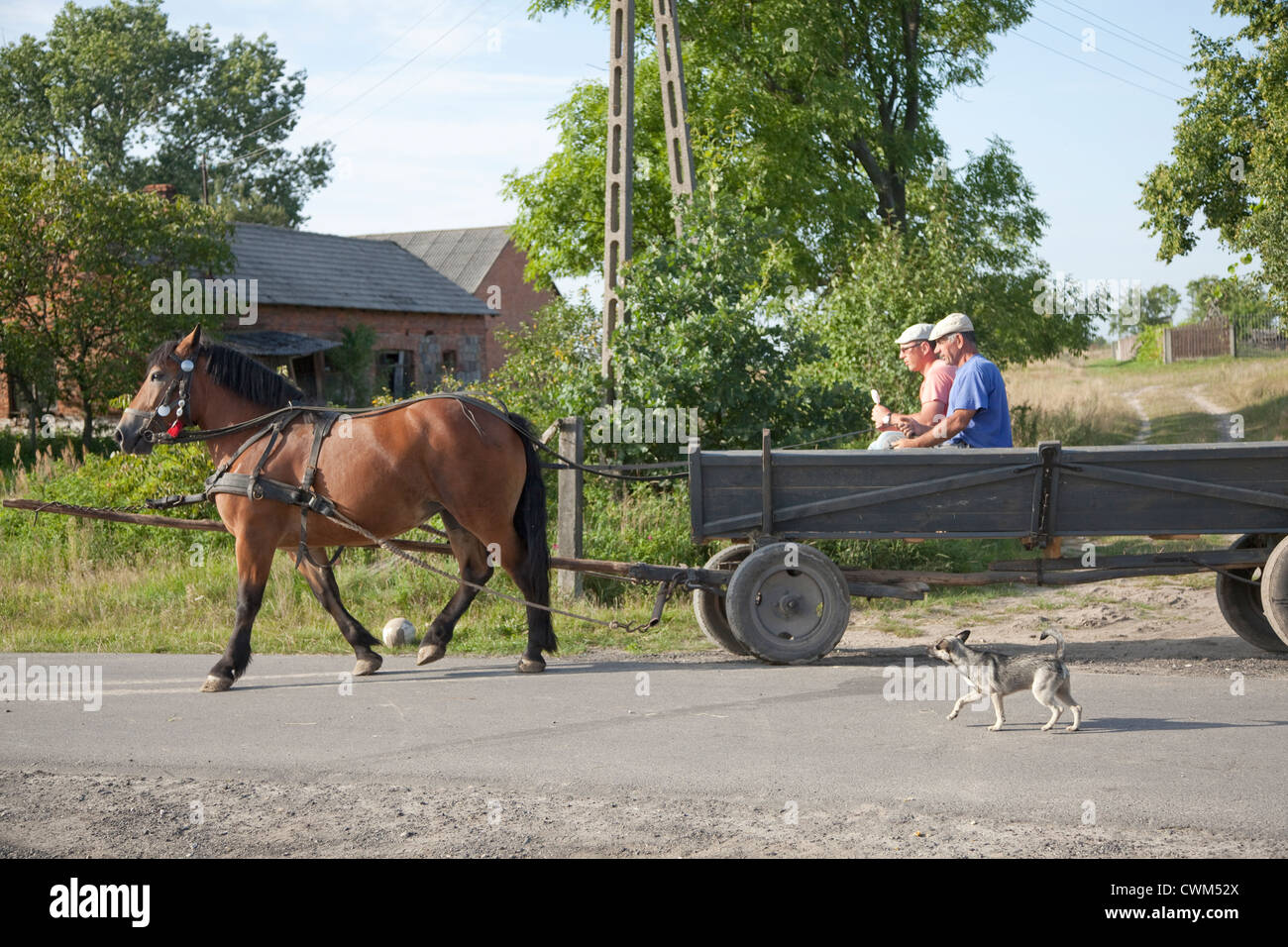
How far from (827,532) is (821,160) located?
18031 mm

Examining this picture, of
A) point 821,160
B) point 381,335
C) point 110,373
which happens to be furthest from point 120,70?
point 821,160

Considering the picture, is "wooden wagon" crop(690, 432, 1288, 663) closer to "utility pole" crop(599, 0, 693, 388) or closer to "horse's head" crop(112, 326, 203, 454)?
"horse's head" crop(112, 326, 203, 454)

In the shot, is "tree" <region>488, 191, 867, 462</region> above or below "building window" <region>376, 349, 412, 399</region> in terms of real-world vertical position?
below

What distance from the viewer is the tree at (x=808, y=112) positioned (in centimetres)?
2281

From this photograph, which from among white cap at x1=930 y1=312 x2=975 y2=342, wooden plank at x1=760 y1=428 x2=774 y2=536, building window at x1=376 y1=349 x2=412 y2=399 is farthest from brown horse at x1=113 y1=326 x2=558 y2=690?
building window at x1=376 y1=349 x2=412 y2=399

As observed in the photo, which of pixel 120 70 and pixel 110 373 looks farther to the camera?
pixel 120 70

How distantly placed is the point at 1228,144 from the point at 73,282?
23412 mm

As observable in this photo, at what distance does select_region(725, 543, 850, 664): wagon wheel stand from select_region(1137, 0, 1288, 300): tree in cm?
1802

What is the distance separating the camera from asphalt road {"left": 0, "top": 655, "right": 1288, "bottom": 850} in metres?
5.00

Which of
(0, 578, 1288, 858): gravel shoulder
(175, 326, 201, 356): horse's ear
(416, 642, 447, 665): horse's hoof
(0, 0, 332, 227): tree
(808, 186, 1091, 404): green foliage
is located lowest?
(0, 578, 1288, 858): gravel shoulder

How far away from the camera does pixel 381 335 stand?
39438 millimetres

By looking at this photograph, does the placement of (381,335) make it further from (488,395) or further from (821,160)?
(488,395)

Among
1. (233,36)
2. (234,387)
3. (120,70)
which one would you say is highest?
(233,36)

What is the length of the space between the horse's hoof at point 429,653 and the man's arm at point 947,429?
3.41m
